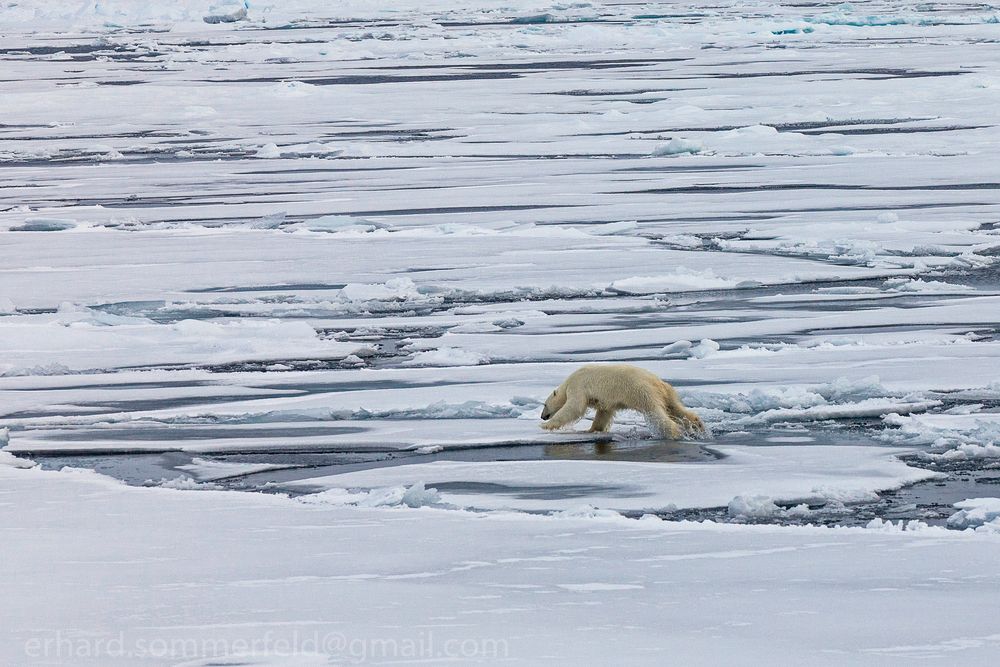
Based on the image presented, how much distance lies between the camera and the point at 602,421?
510cm

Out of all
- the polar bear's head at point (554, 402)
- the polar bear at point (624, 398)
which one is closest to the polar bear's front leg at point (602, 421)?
the polar bear at point (624, 398)

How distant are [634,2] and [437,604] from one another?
47.3m

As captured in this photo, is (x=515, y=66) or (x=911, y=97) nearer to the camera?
(x=911, y=97)

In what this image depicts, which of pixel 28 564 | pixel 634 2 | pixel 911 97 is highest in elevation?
pixel 634 2

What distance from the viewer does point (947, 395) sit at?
18.0 ft

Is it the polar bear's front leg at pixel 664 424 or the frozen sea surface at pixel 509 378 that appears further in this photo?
the polar bear's front leg at pixel 664 424

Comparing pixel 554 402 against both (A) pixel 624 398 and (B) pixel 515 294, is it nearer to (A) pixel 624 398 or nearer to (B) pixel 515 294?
(A) pixel 624 398

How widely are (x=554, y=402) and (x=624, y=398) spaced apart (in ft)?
0.97

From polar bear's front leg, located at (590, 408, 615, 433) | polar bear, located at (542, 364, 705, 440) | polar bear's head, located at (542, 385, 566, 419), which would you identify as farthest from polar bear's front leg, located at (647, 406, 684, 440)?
polar bear's head, located at (542, 385, 566, 419)

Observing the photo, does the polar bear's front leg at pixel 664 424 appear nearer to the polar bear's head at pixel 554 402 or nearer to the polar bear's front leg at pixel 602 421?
the polar bear's front leg at pixel 602 421

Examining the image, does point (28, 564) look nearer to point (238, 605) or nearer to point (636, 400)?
point (238, 605)

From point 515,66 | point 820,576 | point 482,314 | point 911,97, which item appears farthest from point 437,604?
point 515,66

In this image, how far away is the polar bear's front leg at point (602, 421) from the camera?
5.07 metres

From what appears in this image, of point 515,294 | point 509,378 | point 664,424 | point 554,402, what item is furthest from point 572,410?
point 515,294
